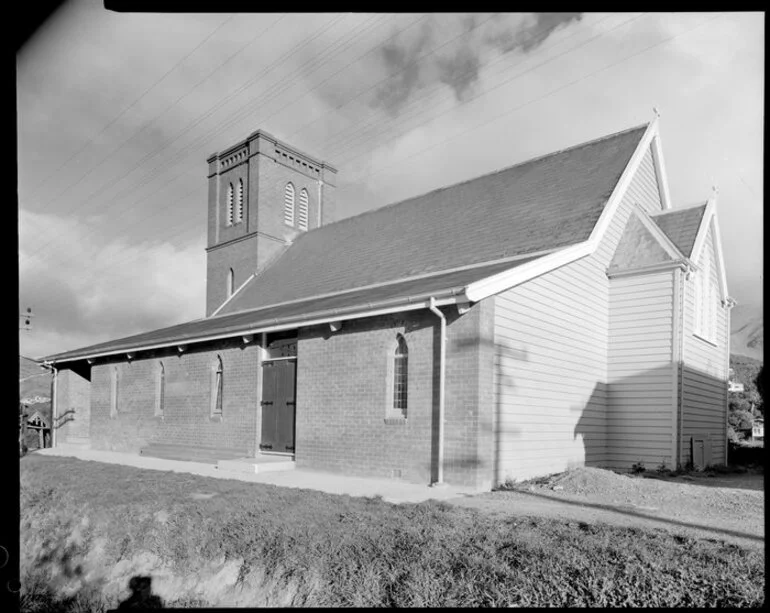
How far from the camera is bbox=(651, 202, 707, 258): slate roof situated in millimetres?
16031

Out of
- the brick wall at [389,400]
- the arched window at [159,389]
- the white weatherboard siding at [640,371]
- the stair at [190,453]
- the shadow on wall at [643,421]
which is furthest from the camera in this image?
the arched window at [159,389]

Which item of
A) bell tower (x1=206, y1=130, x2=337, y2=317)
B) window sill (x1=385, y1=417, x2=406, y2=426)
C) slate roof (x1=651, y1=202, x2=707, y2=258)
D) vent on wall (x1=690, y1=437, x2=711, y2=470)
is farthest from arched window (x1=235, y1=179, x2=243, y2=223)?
vent on wall (x1=690, y1=437, x2=711, y2=470)

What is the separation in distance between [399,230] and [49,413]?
15.2 metres

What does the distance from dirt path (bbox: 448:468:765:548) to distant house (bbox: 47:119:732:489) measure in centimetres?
128

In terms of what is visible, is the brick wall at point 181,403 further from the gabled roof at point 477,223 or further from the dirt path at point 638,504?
the dirt path at point 638,504

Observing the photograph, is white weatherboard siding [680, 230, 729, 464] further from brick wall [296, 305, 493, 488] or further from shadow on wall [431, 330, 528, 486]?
brick wall [296, 305, 493, 488]

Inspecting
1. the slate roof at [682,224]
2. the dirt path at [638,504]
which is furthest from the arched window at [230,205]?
the dirt path at [638,504]

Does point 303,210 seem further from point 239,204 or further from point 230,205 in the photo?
point 230,205

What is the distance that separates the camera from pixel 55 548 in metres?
8.30

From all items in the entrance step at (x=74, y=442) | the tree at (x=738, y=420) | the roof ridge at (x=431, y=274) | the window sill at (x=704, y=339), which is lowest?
the entrance step at (x=74, y=442)

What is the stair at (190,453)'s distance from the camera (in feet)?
53.8

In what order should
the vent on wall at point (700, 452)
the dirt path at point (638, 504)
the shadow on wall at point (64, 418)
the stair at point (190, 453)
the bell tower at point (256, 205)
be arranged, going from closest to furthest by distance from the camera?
1. the dirt path at point (638, 504)
2. the vent on wall at point (700, 452)
3. the stair at point (190, 453)
4. the shadow on wall at point (64, 418)
5. the bell tower at point (256, 205)

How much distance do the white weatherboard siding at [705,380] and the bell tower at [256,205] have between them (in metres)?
17.1

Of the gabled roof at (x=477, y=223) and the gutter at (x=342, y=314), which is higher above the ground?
the gabled roof at (x=477, y=223)
